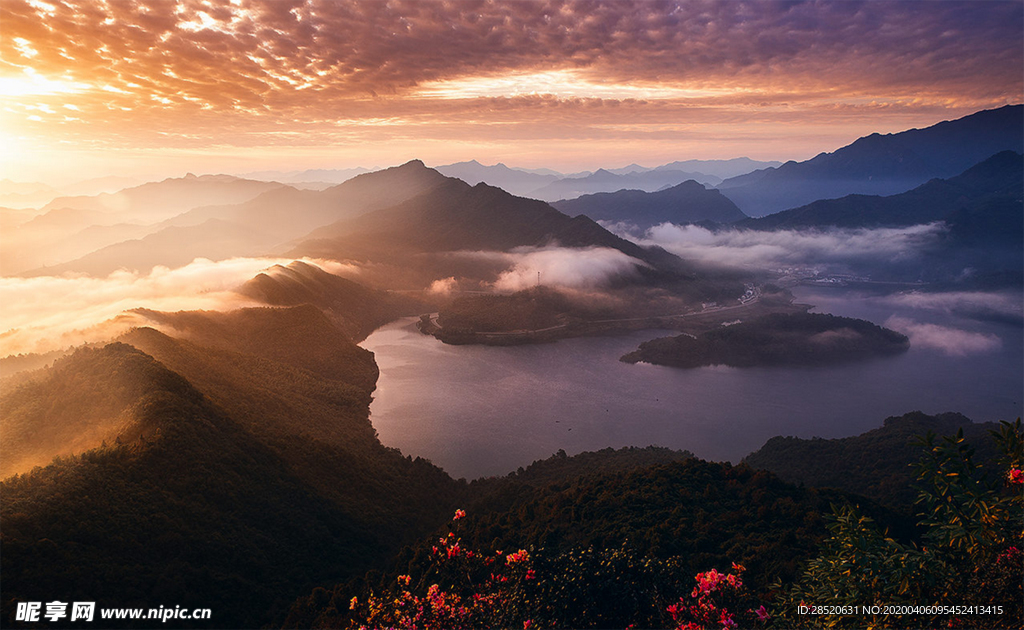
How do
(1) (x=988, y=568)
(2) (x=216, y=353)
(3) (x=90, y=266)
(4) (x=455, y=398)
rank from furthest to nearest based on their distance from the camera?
(3) (x=90, y=266)
(4) (x=455, y=398)
(2) (x=216, y=353)
(1) (x=988, y=568)

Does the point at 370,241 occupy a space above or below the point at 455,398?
above

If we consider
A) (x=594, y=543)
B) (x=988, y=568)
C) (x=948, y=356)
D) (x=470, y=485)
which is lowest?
(x=948, y=356)

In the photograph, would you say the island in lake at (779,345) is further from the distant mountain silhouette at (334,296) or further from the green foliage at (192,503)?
the green foliage at (192,503)

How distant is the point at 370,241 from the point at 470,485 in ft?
480

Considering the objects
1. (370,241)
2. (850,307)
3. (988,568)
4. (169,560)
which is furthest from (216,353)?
(850,307)

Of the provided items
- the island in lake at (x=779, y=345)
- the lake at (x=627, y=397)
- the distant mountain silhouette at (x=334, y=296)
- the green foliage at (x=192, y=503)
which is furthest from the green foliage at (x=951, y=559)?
the distant mountain silhouette at (x=334, y=296)

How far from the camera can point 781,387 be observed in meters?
93.0

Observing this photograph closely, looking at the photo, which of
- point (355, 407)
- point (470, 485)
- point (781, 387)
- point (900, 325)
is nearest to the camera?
point (470, 485)

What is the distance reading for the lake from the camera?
→ 6569 centimetres

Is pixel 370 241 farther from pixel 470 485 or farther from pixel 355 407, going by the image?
pixel 470 485

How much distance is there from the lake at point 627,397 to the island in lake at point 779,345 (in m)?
3.68

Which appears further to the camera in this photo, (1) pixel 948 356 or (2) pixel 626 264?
(2) pixel 626 264

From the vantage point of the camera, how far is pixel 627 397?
84.4 m

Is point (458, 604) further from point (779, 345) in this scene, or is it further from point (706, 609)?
point (779, 345)
